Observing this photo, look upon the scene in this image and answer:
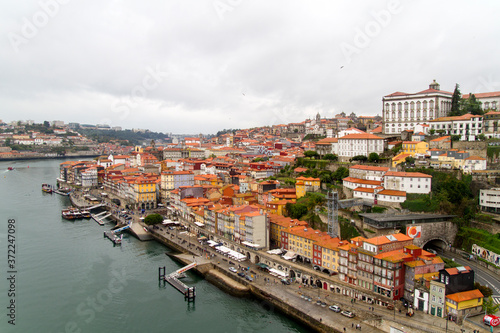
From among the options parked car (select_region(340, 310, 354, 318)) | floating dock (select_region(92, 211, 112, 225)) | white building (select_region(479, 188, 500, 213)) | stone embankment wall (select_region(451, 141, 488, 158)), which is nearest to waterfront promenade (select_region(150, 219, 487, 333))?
parked car (select_region(340, 310, 354, 318))

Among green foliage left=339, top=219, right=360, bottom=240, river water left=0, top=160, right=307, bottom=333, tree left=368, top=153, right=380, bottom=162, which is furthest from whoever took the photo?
tree left=368, top=153, right=380, bottom=162

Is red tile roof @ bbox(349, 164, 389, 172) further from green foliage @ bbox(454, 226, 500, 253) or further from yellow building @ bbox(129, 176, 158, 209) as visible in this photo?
yellow building @ bbox(129, 176, 158, 209)

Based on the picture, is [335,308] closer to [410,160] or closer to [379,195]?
[379,195]

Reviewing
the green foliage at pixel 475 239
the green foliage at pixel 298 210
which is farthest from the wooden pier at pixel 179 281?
the green foliage at pixel 475 239

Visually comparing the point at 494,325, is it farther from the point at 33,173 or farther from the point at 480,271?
the point at 33,173

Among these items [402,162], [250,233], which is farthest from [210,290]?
[402,162]

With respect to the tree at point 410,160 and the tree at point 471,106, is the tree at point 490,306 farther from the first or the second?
the tree at point 471,106
